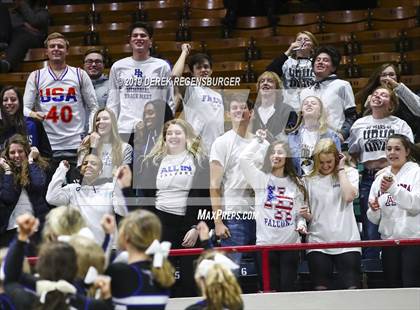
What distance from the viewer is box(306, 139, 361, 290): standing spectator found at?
6.71 metres

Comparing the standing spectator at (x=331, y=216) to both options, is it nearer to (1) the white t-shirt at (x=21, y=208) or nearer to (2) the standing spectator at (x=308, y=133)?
(2) the standing spectator at (x=308, y=133)

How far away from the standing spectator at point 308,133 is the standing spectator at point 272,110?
0.09 m

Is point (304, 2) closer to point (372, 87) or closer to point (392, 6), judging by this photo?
point (392, 6)

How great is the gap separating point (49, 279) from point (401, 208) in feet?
9.59

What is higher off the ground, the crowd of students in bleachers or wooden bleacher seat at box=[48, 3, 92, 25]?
wooden bleacher seat at box=[48, 3, 92, 25]

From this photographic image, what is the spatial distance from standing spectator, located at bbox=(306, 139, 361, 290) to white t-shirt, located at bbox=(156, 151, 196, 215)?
805 millimetres

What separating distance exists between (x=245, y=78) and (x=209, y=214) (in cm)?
254

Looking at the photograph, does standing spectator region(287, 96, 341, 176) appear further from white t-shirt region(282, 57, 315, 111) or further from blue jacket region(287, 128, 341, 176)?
white t-shirt region(282, 57, 315, 111)

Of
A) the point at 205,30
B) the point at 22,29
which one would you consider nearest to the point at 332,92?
the point at 205,30

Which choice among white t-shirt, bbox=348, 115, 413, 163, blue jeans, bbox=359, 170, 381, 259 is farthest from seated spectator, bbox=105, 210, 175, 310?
white t-shirt, bbox=348, 115, 413, 163

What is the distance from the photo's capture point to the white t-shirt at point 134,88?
7.79m

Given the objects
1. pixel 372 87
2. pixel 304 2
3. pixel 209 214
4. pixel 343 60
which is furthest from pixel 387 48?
pixel 209 214

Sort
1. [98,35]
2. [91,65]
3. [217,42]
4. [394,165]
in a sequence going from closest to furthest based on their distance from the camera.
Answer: [394,165]
[91,65]
[217,42]
[98,35]

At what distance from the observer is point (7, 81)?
991 centimetres
